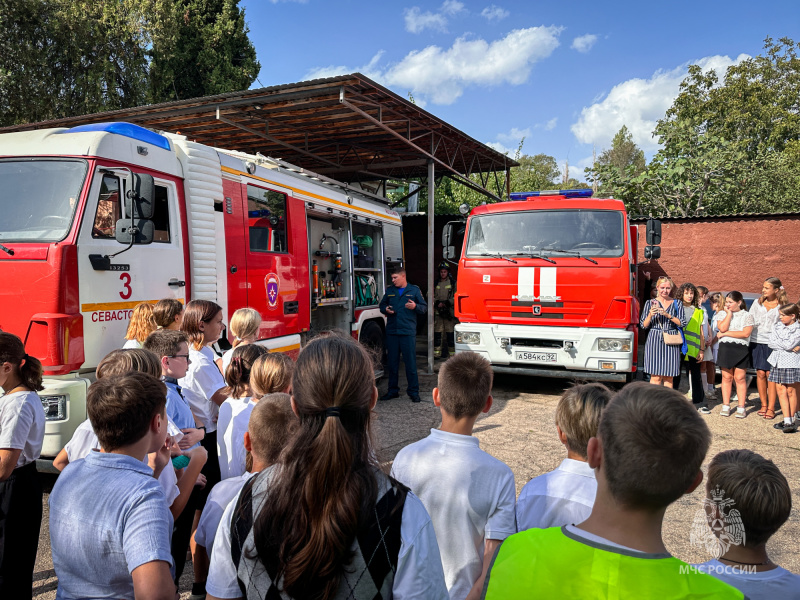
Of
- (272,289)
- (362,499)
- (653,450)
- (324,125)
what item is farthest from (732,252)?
(362,499)

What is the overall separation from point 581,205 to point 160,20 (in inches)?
572

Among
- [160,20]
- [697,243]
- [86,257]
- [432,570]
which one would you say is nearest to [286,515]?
[432,570]

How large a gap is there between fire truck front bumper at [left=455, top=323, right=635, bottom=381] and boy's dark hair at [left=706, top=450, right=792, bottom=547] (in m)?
5.45

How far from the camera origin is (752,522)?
62.7 inches

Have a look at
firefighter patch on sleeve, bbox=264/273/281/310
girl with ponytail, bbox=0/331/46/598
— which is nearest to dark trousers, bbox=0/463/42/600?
girl with ponytail, bbox=0/331/46/598

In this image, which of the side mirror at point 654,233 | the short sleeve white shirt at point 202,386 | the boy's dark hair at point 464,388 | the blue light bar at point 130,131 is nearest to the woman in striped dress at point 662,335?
the side mirror at point 654,233

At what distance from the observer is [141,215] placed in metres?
4.17

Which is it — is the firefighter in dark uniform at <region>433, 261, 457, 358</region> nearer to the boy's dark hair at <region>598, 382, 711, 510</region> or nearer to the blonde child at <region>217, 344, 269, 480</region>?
the blonde child at <region>217, 344, 269, 480</region>

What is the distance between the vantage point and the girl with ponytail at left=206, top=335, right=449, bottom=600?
1.18 meters

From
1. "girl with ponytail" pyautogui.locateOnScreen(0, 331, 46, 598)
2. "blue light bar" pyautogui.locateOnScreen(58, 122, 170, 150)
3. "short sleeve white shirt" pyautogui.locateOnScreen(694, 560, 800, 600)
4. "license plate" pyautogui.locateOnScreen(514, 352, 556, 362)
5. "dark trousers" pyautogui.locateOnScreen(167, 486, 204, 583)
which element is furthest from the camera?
"license plate" pyautogui.locateOnScreen(514, 352, 556, 362)

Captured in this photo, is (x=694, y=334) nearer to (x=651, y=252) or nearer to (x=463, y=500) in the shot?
(x=651, y=252)

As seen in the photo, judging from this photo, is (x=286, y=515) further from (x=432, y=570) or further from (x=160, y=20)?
(x=160, y=20)

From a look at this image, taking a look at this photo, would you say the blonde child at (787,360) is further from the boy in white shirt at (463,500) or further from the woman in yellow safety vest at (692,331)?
the boy in white shirt at (463,500)

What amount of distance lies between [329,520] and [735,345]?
7212mm
